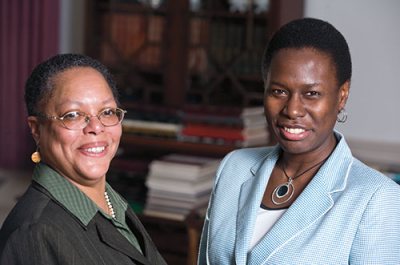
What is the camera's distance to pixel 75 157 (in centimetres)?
168

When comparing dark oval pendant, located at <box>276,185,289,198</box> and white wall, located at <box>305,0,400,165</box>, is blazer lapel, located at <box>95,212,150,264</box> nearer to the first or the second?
dark oval pendant, located at <box>276,185,289,198</box>

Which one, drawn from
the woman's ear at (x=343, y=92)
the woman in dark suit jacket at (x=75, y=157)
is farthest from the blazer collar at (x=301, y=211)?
the woman in dark suit jacket at (x=75, y=157)

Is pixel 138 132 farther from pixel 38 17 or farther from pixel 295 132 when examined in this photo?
pixel 295 132

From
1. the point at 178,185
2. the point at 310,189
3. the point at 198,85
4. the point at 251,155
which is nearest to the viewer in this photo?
the point at 310,189

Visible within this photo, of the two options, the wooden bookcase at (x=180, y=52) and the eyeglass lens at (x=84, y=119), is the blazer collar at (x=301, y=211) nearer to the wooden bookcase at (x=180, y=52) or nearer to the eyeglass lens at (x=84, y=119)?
the eyeglass lens at (x=84, y=119)

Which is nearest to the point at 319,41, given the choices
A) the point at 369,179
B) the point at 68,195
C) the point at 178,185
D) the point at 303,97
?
the point at 303,97

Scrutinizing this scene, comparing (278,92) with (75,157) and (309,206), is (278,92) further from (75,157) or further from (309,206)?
(75,157)

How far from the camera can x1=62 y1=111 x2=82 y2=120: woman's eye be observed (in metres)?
1.64

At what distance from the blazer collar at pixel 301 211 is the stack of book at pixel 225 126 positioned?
1679 millimetres

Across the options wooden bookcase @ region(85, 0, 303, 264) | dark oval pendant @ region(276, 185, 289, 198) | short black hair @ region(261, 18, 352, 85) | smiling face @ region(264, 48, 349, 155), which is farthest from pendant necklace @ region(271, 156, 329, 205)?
wooden bookcase @ region(85, 0, 303, 264)

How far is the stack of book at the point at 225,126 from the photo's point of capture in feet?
11.5

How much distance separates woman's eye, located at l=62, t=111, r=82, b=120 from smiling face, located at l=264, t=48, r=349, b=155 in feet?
1.46

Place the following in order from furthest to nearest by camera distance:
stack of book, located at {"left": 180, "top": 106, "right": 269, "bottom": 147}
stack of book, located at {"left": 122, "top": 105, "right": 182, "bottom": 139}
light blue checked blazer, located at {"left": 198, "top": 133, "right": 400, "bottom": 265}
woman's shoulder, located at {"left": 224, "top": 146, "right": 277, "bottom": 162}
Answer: stack of book, located at {"left": 122, "top": 105, "right": 182, "bottom": 139}
stack of book, located at {"left": 180, "top": 106, "right": 269, "bottom": 147}
woman's shoulder, located at {"left": 224, "top": 146, "right": 277, "bottom": 162}
light blue checked blazer, located at {"left": 198, "top": 133, "right": 400, "bottom": 265}

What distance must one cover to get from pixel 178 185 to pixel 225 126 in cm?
36
